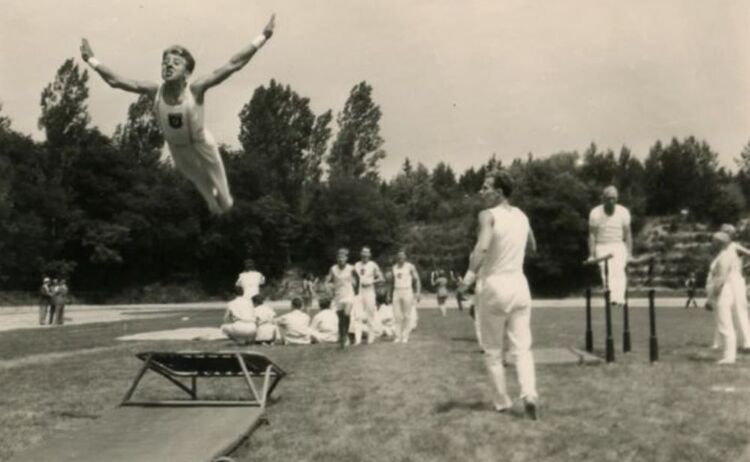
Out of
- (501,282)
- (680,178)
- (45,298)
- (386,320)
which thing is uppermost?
(680,178)

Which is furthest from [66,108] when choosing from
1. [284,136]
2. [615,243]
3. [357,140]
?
[615,243]

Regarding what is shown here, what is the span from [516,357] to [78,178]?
7045 centimetres

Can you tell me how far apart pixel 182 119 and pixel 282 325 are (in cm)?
1278

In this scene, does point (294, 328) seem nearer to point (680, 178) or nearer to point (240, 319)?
point (240, 319)

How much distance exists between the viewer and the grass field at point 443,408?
281 inches

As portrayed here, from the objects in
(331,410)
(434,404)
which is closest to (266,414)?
(331,410)

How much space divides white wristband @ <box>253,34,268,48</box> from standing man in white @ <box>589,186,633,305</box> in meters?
7.01

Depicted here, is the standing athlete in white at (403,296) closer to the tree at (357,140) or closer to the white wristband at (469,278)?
the white wristband at (469,278)

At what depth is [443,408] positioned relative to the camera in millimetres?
8938

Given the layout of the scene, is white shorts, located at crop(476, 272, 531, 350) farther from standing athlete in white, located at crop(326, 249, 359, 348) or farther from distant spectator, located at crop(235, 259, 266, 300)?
standing athlete in white, located at crop(326, 249, 359, 348)

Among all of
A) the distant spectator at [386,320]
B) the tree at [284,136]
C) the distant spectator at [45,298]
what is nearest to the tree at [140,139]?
the tree at [284,136]

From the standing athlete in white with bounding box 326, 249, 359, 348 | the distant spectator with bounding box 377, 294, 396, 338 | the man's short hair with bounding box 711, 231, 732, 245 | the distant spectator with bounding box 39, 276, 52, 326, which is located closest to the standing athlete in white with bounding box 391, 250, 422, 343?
the standing athlete in white with bounding box 326, 249, 359, 348

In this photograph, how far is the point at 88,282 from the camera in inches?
2842

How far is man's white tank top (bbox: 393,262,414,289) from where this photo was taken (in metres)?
18.8
